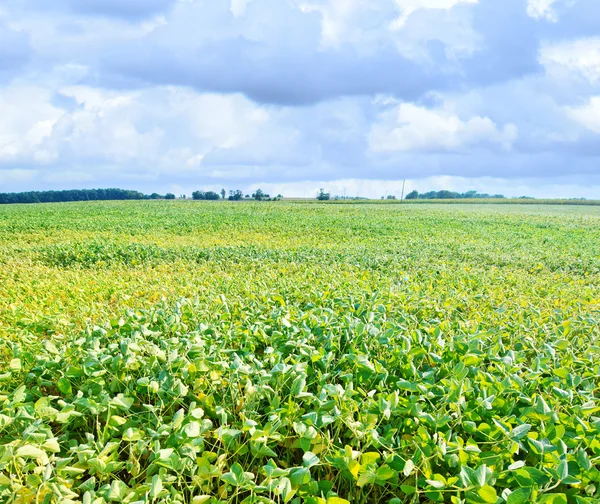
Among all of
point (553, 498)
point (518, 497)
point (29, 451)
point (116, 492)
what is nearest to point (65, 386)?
point (29, 451)

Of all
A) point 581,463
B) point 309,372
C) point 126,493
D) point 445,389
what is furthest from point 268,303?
point 581,463

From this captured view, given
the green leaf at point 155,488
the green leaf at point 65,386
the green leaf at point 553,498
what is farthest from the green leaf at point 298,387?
the green leaf at point 65,386

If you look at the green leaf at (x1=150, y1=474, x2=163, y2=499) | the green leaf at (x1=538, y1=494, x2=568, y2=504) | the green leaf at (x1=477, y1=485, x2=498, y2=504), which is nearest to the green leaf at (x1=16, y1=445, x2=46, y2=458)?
the green leaf at (x1=150, y1=474, x2=163, y2=499)

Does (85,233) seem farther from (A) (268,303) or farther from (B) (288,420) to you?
(B) (288,420)

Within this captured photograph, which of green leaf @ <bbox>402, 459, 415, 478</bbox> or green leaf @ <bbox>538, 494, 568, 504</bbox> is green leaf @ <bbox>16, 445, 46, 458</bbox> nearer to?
green leaf @ <bbox>402, 459, 415, 478</bbox>

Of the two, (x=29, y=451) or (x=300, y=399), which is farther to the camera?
(x=300, y=399)

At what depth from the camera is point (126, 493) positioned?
2.26 m

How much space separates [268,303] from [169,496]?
3244 millimetres

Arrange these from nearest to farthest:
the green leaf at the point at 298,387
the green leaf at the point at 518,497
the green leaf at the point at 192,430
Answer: the green leaf at the point at 518,497 → the green leaf at the point at 192,430 → the green leaf at the point at 298,387

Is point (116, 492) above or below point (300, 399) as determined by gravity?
below

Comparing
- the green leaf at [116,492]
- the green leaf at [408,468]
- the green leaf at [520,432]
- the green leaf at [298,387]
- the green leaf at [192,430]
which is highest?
the green leaf at [298,387]

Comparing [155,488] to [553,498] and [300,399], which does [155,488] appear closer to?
[300,399]

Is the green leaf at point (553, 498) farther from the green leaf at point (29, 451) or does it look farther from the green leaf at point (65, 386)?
the green leaf at point (65, 386)

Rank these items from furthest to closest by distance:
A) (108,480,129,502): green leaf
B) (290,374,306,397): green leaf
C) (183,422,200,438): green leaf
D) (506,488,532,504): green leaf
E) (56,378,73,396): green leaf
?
(56,378,73,396): green leaf, (290,374,306,397): green leaf, (183,422,200,438): green leaf, (108,480,129,502): green leaf, (506,488,532,504): green leaf
